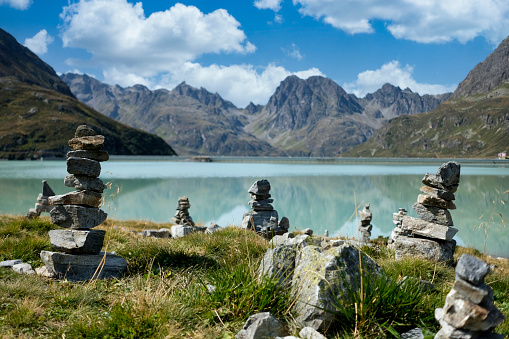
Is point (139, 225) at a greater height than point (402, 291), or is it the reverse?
point (402, 291)

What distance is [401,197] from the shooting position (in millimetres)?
66438

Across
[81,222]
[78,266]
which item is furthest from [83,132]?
[78,266]

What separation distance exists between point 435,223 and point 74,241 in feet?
37.7

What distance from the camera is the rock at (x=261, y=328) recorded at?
4729mm

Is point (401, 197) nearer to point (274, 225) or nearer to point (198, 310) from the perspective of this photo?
point (274, 225)

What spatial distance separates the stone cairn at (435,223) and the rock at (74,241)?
9314 mm

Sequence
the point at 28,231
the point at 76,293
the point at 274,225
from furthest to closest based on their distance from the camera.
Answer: the point at 274,225, the point at 28,231, the point at 76,293

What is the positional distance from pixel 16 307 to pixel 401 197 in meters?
69.5

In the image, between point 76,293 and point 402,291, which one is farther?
point 76,293

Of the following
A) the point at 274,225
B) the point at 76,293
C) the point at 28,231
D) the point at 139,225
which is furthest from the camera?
the point at 139,225

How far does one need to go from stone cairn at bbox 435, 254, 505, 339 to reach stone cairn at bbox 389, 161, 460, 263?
303 inches

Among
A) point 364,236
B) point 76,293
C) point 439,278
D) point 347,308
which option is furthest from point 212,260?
point 364,236

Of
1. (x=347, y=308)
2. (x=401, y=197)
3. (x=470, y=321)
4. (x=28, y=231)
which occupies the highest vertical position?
(x=470, y=321)

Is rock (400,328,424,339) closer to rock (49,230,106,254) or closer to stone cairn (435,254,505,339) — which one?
stone cairn (435,254,505,339)
